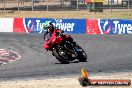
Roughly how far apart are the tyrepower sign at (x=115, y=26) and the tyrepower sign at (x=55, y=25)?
1.46 metres

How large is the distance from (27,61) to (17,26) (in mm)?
15087

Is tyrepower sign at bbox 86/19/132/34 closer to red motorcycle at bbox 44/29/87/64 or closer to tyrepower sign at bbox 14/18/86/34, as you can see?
tyrepower sign at bbox 14/18/86/34

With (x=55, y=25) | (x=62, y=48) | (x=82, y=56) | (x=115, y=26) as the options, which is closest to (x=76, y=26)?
(x=55, y=25)

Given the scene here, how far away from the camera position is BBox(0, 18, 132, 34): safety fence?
32.9 m

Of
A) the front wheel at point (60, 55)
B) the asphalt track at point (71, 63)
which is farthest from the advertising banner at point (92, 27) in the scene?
the front wheel at point (60, 55)

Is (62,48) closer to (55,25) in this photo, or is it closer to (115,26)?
(115,26)

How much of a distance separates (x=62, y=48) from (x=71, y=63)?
791 mm

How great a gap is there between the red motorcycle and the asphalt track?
339mm

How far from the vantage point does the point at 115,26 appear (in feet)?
108

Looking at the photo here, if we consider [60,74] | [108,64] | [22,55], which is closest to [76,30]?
[22,55]

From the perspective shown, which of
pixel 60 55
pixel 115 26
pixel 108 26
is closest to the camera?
pixel 60 55

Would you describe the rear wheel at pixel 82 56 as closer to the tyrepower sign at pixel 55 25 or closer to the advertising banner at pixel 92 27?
the advertising banner at pixel 92 27

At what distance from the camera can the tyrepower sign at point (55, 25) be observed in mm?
33594

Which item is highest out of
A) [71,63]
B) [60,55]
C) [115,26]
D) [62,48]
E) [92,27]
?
[62,48]
